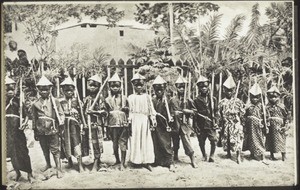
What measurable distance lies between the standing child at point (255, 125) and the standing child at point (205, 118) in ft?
1.38

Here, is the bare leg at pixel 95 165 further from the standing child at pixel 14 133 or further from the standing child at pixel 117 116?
the standing child at pixel 14 133

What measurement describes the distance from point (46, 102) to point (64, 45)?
2.50 ft

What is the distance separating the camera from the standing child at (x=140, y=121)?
258 inches

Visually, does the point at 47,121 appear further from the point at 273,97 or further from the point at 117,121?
the point at 273,97

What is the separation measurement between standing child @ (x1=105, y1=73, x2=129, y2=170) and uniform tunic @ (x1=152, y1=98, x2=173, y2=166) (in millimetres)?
380

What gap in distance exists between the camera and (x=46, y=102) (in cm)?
651

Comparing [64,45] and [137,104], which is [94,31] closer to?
[64,45]

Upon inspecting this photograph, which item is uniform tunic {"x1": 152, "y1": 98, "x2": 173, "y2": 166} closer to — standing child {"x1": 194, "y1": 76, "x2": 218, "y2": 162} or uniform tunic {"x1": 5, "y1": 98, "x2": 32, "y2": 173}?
standing child {"x1": 194, "y1": 76, "x2": 218, "y2": 162}

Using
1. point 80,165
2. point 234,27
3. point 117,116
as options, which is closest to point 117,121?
point 117,116

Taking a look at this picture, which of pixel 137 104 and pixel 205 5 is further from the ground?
pixel 205 5

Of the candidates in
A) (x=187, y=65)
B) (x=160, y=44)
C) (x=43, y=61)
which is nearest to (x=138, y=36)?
(x=160, y=44)

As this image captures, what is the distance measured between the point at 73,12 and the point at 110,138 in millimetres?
1683

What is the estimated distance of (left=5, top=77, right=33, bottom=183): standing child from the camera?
255 inches

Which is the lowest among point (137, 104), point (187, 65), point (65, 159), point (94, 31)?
point (65, 159)
